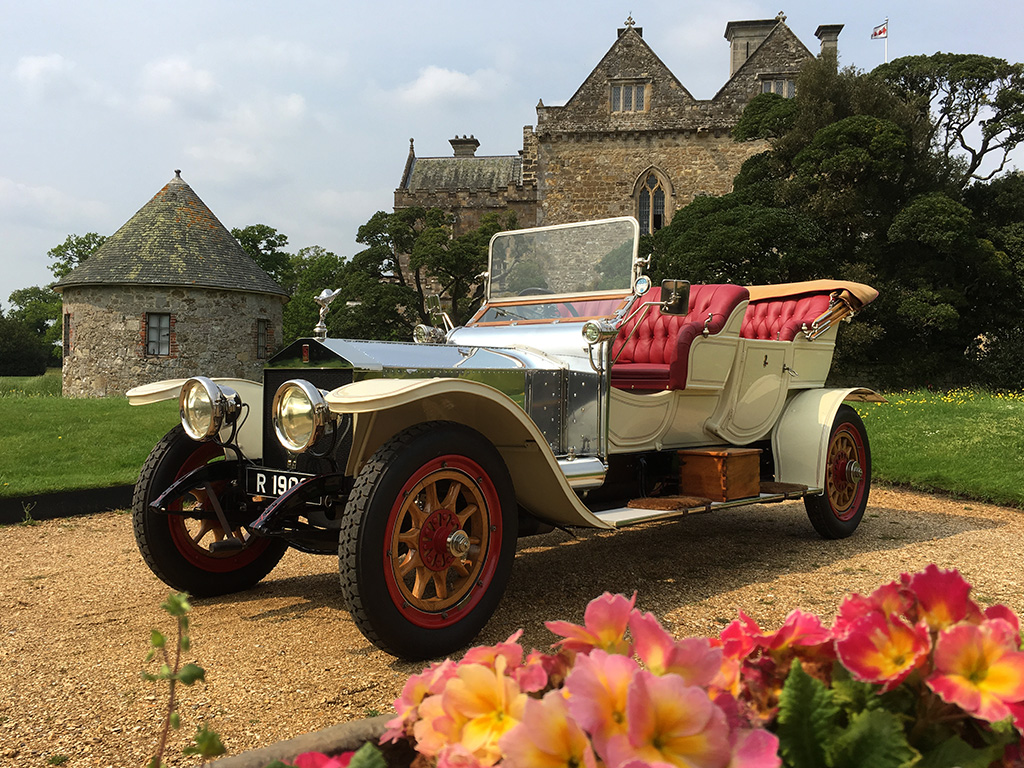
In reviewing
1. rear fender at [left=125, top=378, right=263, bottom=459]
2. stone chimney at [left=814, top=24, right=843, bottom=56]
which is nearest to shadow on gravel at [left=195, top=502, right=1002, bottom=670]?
rear fender at [left=125, top=378, right=263, bottom=459]

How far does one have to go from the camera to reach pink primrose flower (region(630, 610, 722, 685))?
0.88 meters

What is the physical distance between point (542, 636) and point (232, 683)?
1.33m

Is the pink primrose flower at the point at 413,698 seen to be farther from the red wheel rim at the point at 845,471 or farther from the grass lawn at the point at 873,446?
the grass lawn at the point at 873,446

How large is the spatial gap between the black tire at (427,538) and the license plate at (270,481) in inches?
24.1

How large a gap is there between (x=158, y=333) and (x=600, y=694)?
845 inches

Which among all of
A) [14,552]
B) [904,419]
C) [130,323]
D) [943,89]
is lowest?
[14,552]

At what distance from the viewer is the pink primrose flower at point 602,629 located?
3.51ft

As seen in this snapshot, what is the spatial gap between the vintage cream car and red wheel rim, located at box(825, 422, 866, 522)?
0.02m

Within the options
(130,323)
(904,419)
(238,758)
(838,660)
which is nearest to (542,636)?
(238,758)

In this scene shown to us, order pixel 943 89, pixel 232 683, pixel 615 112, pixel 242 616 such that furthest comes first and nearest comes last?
pixel 615 112
pixel 943 89
pixel 242 616
pixel 232 683

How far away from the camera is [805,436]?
5695 millimetres

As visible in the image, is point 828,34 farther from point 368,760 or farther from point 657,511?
point 368,760

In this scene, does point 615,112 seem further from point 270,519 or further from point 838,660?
point 838,660

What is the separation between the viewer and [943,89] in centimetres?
2489
